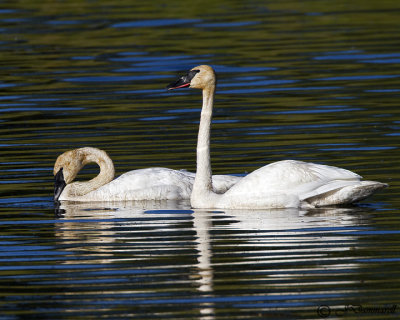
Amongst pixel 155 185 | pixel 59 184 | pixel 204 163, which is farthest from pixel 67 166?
pixel 204 163

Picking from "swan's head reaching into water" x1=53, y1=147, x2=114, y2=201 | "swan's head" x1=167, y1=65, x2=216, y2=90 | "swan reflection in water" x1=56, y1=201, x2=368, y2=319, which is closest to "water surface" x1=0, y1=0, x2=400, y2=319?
"swan reflection in water" x1=56, y1=201, x2=368, y2=319

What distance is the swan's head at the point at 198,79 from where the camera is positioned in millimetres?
13545

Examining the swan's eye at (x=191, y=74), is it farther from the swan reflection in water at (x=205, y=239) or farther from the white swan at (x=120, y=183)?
the swan reflection in water at (x=205, y=239)

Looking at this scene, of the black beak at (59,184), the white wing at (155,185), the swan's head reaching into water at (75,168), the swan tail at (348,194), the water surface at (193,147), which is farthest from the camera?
the swan's head reaching into water at (75,168)

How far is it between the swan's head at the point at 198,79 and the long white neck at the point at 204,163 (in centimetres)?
7

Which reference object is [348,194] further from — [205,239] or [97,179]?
[97,179]

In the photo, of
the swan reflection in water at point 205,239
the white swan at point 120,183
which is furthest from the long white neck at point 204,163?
the white swan at point 120,183

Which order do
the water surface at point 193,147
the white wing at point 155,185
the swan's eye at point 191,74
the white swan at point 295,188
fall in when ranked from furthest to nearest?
the white wing at point 155,185 < the swan's eye at point 191,74 < the white swan at point 295,188 < the water surface at point 193,147

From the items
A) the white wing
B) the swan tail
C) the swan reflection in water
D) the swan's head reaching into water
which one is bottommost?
the swan reflection in water

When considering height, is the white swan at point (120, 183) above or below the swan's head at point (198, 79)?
below

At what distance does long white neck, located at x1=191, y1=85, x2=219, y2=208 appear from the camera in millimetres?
13250

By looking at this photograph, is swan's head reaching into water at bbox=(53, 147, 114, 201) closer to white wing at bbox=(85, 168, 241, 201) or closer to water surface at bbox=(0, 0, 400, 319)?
water surface at bbox=(0, 0, 400, 319)

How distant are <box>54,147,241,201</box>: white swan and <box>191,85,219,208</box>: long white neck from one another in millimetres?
574

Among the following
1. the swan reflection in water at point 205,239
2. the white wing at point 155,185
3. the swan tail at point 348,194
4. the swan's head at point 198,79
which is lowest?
the swan reflection in water at point 205,239
